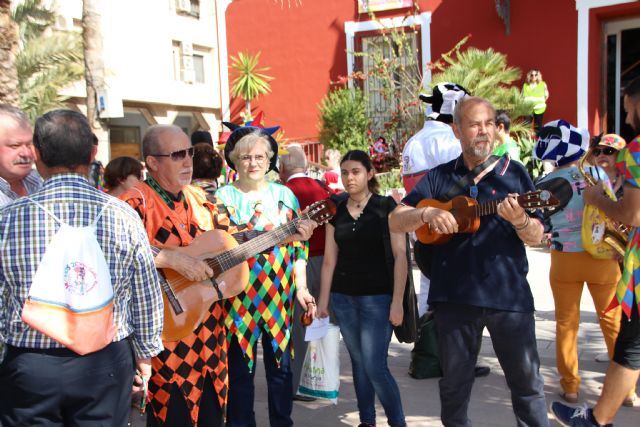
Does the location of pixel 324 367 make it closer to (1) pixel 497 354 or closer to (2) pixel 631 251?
(1) pixel 497 354

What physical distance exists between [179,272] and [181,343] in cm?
39

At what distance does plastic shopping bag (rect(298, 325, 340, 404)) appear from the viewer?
442 centimetres

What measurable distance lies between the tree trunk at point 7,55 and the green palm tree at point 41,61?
11.0m

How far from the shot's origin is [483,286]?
3.05 m

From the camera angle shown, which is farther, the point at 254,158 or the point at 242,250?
the point at 254,158

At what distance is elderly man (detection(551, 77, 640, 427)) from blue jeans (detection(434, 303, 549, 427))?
566mm

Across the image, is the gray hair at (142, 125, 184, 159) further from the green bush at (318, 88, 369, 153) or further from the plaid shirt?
the green bush at (318, 88, 369, 153)

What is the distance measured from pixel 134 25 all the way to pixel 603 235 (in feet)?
68.8

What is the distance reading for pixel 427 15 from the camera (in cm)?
1558

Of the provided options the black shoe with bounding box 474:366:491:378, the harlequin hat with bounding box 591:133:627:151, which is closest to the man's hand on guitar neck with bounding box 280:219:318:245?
the black shoe with bounding box 474:366:491:378

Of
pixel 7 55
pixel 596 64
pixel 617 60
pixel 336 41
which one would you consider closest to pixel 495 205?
pixel 7 55

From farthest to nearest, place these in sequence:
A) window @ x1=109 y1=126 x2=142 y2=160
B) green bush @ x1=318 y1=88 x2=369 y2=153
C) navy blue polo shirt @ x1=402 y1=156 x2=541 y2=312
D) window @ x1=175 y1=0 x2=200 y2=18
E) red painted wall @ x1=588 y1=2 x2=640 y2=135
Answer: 1. window @ x1=175 y1=0 x2=200 y2=18
2. window @ x1=109 y1=126 x2=142 y2=160
3. green bush @ x1=318 y1=88 x2=369 y2=153
4. red painted wall @ x1=588 y1=2 x2=640 y2=135
5. navy blue polo shirt @ x1=402 y1=156 x2=541 y2=312

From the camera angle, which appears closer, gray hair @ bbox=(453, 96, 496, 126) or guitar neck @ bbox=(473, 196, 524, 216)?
guitar neck @ bbox=(473, 196, 524, 216)

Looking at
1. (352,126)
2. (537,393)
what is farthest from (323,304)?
(352,126)
